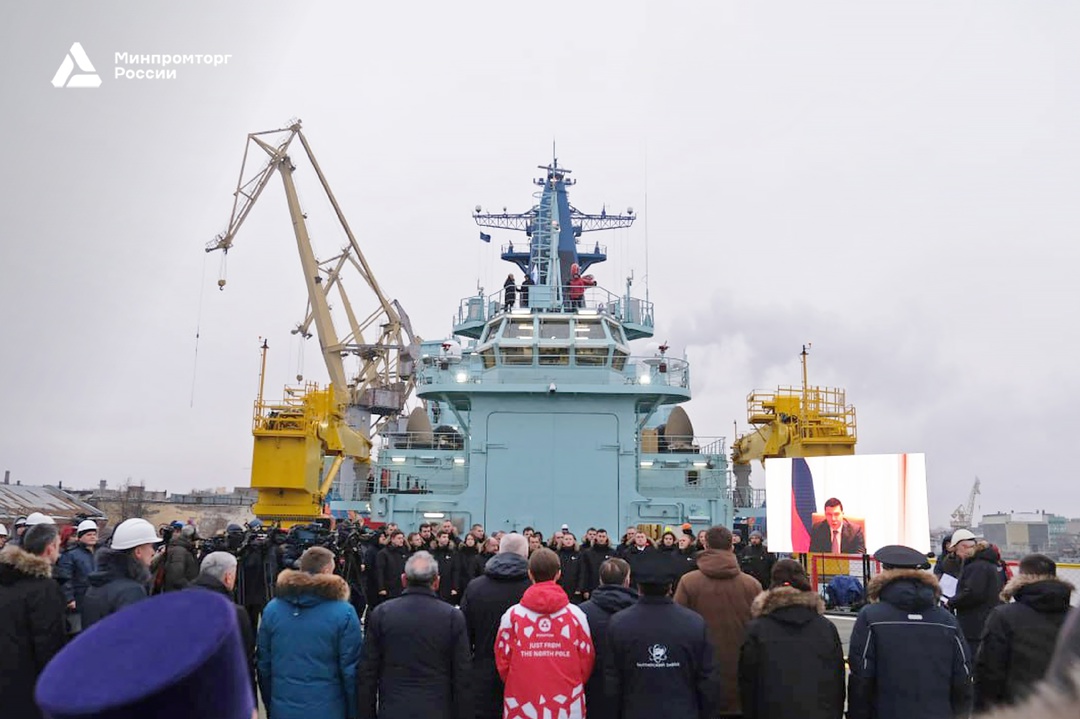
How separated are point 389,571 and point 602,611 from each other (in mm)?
6935

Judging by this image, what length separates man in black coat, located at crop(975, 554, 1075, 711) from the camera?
18.7 feet

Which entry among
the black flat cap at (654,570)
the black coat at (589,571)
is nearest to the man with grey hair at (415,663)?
the black flat cap at (654,570)

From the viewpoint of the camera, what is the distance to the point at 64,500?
47.1m

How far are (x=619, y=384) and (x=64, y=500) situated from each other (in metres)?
38.8

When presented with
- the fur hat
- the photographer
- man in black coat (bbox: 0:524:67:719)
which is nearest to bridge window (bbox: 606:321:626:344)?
the photographer

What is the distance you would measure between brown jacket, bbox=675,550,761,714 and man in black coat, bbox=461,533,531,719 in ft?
4.18

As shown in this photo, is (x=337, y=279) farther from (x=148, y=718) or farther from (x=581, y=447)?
(x=148, y=718)

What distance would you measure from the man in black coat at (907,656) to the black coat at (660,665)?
104cm

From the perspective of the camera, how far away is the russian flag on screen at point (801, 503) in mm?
13031

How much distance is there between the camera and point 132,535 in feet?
18.9

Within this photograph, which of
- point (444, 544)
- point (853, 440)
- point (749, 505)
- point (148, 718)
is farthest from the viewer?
point (749, 505)

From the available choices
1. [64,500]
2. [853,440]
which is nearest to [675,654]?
[853,440]

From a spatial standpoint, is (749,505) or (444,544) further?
(749,505)

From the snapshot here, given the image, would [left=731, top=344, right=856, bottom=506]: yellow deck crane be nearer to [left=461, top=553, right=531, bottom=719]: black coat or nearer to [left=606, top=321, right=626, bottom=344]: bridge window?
[left=606, top=321, right=626, bottom=344]: bridge window
